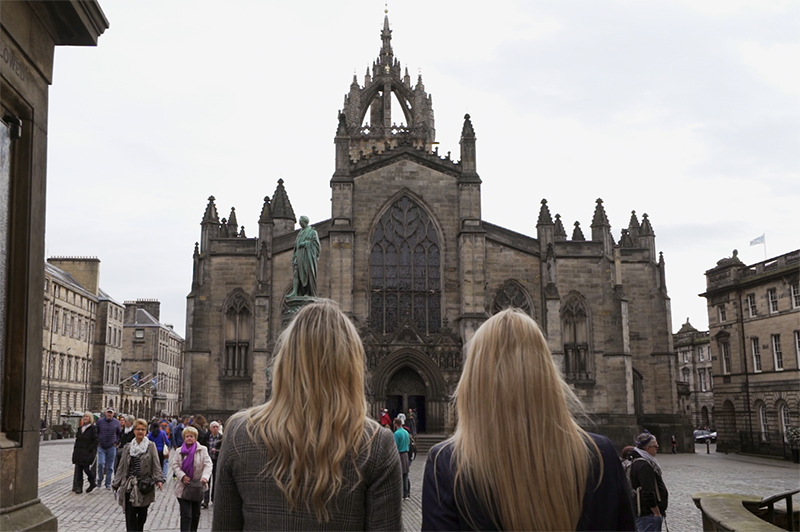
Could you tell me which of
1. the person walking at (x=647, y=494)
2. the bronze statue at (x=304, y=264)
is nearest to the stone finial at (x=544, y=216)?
the bronze statue at (x=304, y=264)

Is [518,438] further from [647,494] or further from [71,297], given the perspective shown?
[71,297]

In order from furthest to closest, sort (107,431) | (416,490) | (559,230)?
(559,230) < (416,490) < (107,431)

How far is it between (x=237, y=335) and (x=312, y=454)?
33.4 metres

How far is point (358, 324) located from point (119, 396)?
45.8 meters

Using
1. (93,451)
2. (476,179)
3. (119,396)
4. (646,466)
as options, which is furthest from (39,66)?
(119,396)

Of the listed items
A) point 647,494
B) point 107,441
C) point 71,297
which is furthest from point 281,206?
point 647,494

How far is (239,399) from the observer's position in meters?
34.9

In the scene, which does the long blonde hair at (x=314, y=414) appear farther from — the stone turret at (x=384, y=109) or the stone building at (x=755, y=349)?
the stone turret at (x=384, y=109)

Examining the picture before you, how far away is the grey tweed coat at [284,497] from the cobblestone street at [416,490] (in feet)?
33.6

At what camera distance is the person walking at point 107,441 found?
17.5 meters

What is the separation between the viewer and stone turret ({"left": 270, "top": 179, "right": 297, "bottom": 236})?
37312 mm

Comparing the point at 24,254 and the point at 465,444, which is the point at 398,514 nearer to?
the point at 465,444

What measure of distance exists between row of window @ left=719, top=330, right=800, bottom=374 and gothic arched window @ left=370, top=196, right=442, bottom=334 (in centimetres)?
1816

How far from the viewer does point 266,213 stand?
1417 inches
